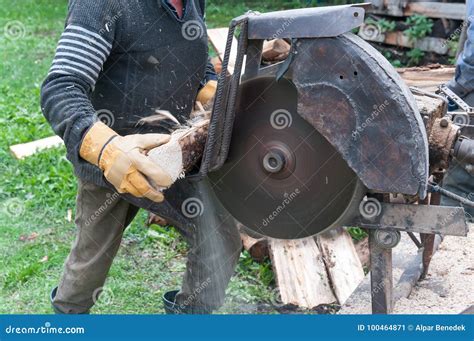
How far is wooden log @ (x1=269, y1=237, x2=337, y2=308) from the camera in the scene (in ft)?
12.6

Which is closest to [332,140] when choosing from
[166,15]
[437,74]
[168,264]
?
[166,15]

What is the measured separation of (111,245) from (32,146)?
305 cm

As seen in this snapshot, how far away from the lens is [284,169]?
2.52 m

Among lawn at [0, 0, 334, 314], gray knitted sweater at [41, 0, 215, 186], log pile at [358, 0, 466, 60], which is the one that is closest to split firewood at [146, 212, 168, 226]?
lawn at [0, 0, 334, 314]

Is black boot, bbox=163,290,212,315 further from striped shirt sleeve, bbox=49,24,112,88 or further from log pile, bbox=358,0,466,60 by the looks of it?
log pile, bbox=358,0,466,60

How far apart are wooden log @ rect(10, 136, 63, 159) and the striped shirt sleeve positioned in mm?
3213

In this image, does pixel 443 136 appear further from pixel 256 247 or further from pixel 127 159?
pixel 256 247

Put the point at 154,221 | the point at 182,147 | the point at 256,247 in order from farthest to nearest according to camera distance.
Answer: the point at 154,221 < the point at 256,247 < the point at 182,147

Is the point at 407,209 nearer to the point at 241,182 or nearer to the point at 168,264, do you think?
the point at 241,182

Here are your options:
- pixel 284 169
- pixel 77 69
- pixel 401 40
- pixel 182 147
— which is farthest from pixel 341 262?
pixel 401 40

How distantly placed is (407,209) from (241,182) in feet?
2.10

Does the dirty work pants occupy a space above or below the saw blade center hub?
below

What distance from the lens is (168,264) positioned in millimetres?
4371

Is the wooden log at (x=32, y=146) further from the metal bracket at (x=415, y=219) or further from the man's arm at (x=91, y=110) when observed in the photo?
the metal bracket at (x=415, y=219)
